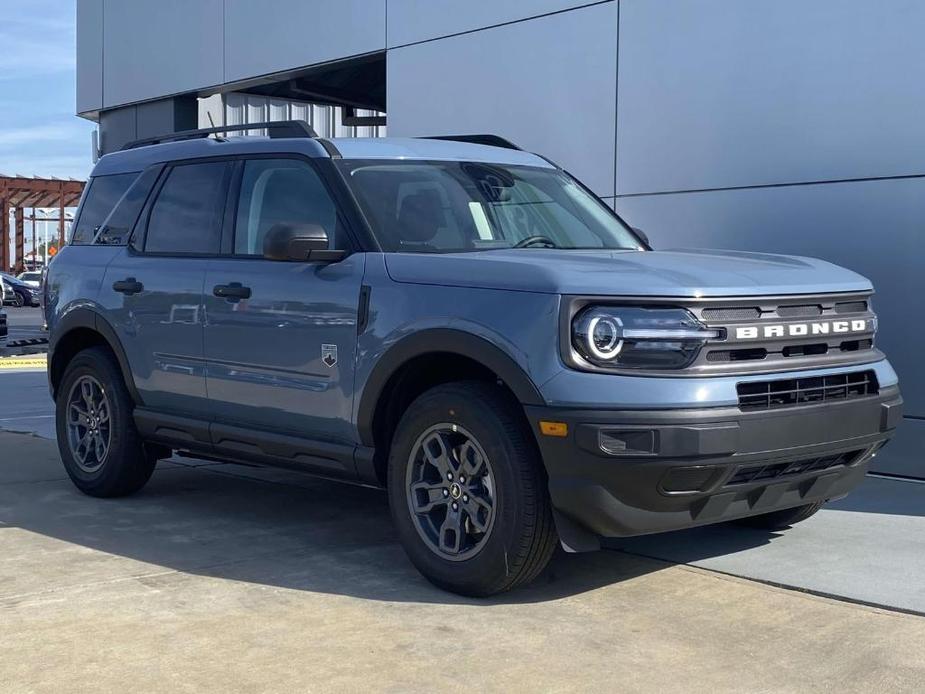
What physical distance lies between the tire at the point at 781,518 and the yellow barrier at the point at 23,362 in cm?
1275

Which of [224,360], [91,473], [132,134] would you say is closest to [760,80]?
[224,360]

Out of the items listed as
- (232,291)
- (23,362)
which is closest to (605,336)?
(232,291)

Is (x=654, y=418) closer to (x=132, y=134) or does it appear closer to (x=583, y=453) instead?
(x=583, y=453)

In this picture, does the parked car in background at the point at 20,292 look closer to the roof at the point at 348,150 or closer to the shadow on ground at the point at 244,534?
the shadow on ground at the point at 244,534

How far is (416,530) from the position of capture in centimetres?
516

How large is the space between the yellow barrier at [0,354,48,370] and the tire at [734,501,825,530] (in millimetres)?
12749

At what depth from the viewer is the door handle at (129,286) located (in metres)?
6.70

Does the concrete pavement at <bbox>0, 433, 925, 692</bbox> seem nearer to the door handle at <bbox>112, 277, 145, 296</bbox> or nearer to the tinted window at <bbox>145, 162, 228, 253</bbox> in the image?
the door handle at <bbox>112, 277, 145, 296</bbox>

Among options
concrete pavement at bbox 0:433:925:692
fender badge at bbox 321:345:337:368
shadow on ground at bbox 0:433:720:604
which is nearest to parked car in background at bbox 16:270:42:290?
shadow on ground at bbox 0:433:720:604

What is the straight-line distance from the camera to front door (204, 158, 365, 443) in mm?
5527

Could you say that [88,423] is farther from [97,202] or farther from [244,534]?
[244,534]

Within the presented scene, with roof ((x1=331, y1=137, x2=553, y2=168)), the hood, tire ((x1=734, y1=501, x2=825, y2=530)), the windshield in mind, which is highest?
roof ((x1=331, y1=137, x2=553, y2=168))

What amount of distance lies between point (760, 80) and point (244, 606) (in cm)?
571

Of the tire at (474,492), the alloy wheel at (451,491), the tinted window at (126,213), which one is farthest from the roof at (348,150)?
the alloy wheel at (451,491)
